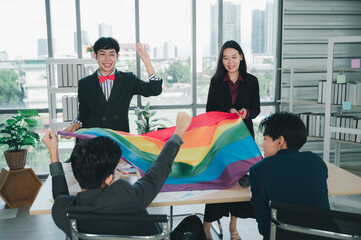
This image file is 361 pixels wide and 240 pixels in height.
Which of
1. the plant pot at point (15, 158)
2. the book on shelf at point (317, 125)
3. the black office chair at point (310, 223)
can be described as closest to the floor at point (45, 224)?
the plant pot at point (15, 158)

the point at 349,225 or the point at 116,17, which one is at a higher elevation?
the point at 116,17

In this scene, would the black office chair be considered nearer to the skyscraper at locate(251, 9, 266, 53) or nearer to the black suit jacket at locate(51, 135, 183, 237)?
the black suit jacket at locate(51, 135, 183, 237)

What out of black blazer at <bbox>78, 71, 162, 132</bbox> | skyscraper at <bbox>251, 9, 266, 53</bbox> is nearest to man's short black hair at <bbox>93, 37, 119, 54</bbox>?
black blazer at <bbox>78, 71, 162, 132</bbox>

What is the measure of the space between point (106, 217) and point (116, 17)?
3.99 meters

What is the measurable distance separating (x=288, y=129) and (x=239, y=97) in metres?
1.11

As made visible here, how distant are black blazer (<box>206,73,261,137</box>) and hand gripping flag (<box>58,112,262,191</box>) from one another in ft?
1.73

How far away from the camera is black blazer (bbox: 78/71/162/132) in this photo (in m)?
2.78

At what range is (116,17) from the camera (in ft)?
15.9

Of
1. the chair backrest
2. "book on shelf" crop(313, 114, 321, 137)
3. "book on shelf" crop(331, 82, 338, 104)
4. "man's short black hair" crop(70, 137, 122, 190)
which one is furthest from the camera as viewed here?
"book on shelf" crop(313, 114, 321, 137)

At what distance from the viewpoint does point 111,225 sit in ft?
4.51

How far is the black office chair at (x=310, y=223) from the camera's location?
1311 mm

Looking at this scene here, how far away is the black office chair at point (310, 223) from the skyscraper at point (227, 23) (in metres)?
3.83

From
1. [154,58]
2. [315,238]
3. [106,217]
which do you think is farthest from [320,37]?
[106,217]

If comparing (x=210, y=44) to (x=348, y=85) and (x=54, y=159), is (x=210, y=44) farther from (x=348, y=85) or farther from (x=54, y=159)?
(x=54, y=159)
